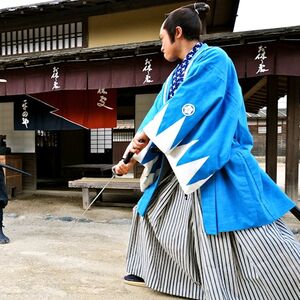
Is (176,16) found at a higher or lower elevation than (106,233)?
higher

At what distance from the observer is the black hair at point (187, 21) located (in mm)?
2072

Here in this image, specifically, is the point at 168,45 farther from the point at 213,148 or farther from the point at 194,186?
the point at 194,186

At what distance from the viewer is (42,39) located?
333 inches

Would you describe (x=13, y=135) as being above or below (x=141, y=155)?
above

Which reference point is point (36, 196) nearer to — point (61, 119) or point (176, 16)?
point (61, 119)

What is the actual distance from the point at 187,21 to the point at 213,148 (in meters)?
0.85

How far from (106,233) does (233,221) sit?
10.9ft

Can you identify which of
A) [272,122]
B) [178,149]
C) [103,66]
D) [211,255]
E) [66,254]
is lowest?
[66,254]

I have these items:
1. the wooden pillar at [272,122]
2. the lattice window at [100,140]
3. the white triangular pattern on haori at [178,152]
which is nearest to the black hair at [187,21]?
the white triangular pattern on haori at [178,152]

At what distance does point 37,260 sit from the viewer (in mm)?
3549

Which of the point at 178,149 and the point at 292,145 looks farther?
the point at 292,145

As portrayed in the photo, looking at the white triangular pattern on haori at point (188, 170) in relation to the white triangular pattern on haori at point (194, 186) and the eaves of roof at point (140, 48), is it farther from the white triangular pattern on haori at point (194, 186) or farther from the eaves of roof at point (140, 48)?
the eaves of roof at point (140, 48)

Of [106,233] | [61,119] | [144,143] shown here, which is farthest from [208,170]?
[61,119]

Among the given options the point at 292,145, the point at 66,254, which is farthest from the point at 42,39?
the point at 292,145
